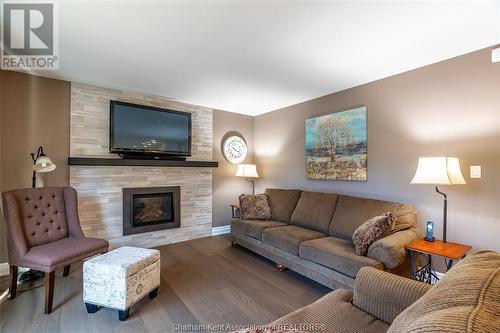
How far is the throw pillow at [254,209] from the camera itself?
368cm

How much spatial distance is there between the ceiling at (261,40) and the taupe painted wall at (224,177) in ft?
4.41

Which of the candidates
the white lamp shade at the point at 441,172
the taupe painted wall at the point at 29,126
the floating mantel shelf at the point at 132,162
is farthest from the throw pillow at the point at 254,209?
the taupe painted wall at the point at 29,126

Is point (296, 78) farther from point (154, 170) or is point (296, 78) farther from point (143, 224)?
point (143, 224)

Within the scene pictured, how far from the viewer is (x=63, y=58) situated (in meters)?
2.48

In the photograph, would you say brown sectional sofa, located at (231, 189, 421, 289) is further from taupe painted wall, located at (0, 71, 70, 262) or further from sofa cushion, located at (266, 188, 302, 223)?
taupe painted wall, located at (0, 71, 70, 262)

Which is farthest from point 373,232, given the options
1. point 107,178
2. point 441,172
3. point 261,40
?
point 107,178

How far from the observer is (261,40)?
213 centimetres

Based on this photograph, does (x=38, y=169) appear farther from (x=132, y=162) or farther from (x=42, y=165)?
(x=132, y=162)

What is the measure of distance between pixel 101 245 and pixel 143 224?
1161 millimetres

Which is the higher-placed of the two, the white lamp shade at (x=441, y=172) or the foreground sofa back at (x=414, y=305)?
the white lamp shade at (x=441, y=172)

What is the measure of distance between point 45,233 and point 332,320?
2.82 meters

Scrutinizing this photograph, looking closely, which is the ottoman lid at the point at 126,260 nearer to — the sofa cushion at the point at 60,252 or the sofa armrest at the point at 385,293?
the sofa cushion at the point at 60,252

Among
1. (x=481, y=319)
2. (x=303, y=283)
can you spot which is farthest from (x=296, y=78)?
(x=481, y=319)

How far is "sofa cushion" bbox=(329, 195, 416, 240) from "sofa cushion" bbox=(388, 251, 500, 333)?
1.55 m
